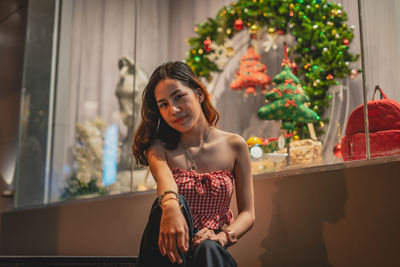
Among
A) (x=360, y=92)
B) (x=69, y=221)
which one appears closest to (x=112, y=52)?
(x=69, y=221)

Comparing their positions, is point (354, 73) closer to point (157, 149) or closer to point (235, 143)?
point (235, 143)

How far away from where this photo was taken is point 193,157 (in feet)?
5.97

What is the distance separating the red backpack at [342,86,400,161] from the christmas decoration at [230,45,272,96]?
1.69m

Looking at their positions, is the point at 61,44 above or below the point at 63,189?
above

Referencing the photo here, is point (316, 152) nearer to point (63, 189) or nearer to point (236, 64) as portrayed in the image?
point (236, 64)

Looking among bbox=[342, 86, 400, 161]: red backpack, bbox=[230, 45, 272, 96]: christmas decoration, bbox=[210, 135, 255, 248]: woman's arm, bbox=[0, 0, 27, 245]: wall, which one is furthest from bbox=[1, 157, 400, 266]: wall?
bbox=[0, 0, 27, 245]: wall

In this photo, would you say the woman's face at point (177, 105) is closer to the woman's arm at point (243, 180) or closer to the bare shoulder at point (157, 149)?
the bare shoulder at point (157, 149)

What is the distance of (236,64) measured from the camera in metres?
4.62

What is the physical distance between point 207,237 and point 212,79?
3267 mm

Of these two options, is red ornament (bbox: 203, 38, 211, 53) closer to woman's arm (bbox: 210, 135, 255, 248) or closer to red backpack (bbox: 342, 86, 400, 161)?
red backpack (bbox: 342, 86, 400, 161)

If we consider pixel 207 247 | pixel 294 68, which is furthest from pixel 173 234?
pixel 294 68

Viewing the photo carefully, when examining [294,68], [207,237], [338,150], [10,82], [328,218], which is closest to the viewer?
[207,237]

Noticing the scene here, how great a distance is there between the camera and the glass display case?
254cm

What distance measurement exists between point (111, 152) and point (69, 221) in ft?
2.58
